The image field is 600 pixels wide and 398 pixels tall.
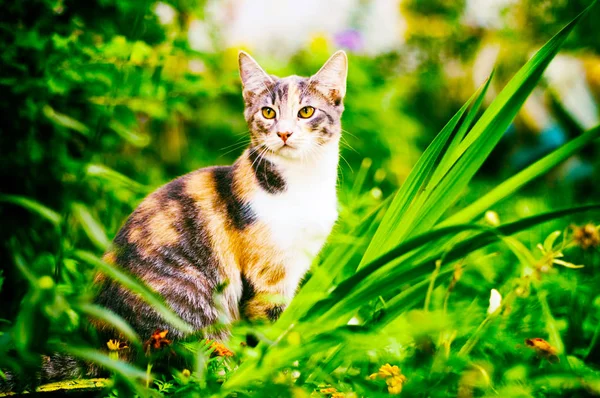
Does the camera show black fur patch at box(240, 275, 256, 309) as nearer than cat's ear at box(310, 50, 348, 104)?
Yes

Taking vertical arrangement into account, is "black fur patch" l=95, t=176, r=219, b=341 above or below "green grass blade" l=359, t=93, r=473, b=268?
below

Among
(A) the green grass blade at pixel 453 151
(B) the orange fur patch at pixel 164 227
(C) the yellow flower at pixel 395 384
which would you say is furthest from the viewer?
(B) the orange fur patch at pixel 164 227

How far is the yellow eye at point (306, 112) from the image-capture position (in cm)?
177

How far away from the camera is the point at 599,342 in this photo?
1567 mm

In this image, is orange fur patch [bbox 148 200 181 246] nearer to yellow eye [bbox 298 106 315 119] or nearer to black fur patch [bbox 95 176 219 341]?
black fur patch [bbox 95 176 219 341]

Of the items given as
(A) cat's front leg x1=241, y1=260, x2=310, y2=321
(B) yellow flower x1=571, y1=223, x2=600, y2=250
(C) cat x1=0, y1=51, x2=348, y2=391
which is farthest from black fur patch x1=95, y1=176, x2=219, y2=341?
(B) yellow flower x1=571, y1=223, x2=600, y2=250

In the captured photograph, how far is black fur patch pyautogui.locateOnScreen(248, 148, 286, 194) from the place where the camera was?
1.69 m

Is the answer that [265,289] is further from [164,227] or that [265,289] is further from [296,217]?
[164,227]

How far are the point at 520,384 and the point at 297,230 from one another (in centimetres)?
72

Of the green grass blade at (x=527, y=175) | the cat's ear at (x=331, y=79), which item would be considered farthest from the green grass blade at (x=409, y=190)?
the cat's ear at (x=331, y=79)

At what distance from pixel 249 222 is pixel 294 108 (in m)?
0.40

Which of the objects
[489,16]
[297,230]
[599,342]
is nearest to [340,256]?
[297,230]

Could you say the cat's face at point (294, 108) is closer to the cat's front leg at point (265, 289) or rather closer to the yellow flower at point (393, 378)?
the cat's front leg at point (265, 289)

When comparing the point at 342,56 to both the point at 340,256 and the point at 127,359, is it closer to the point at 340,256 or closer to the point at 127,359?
the point at 340,256
